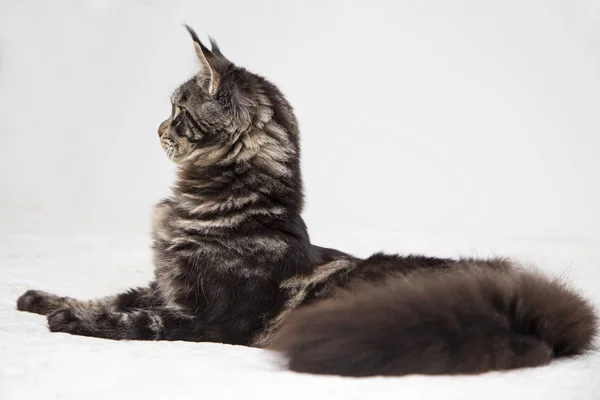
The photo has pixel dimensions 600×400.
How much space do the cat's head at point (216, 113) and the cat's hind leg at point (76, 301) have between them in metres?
0.54

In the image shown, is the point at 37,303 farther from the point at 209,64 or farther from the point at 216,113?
the point at 209,64

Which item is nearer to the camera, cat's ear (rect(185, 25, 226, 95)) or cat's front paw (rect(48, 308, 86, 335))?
cat's front paw (rect(48, 308, 86, 335))

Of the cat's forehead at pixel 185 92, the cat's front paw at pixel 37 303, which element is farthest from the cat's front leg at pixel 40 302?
the cat's forehead at pixel 185 92

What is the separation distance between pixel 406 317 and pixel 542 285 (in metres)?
0.49

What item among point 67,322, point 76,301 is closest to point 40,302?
point 76,301

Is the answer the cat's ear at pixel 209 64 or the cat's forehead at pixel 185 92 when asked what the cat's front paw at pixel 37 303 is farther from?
the cat's ear at pixel 209 64

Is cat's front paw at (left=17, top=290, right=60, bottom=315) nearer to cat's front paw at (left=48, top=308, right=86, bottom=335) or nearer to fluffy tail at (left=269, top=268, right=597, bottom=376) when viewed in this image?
cat's front paw at (left=48, top=308, right=86, bottom=335)

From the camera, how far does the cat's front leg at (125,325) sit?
2.56 metres

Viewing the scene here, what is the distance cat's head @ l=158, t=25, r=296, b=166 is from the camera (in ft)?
9.14

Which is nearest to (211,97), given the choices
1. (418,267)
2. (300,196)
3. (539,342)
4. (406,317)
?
(300,196)

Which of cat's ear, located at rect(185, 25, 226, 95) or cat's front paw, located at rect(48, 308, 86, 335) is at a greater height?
cat's ear, located at rect(185, 25, 226, 95)

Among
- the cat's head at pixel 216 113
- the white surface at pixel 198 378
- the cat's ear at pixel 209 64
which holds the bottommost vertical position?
the white surface at pixel 198 378

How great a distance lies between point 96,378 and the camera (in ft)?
6.39

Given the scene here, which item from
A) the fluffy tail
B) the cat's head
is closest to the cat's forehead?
the cat's head
